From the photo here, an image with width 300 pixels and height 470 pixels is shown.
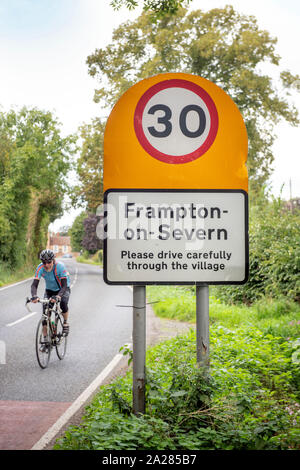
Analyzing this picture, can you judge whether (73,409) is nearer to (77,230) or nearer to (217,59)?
(217,59)

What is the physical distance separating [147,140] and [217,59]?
21409 millimetres

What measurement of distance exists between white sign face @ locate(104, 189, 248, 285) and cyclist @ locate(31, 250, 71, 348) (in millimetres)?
4062

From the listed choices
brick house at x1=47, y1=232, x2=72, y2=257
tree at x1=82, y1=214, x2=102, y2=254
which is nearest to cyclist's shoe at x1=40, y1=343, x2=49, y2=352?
tree at x1=82, y1=214, x2=102, y2=254

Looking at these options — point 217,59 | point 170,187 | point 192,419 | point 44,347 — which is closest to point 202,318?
point 192,419

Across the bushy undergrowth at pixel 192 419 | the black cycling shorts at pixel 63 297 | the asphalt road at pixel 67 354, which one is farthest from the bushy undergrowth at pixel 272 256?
the bushy undergrowth at pixel 192 419

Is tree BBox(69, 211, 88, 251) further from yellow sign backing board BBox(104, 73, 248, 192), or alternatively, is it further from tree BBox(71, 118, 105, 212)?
yellow sign backing board BBox(104, 73, 248, 192)

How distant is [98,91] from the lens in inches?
931

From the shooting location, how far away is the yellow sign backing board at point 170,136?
131 inches

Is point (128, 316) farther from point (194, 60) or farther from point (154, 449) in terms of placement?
point (194, 60)

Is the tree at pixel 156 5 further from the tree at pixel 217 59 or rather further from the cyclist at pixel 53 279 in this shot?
the tree at pixel 217 59

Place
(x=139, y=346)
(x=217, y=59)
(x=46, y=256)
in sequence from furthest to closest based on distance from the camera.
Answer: (x=217, y=59), (x=46, y=256), (x=139, y=346)

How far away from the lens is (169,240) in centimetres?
334

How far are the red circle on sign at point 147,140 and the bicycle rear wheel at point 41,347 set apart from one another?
486 cm

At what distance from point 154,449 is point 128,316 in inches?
410
